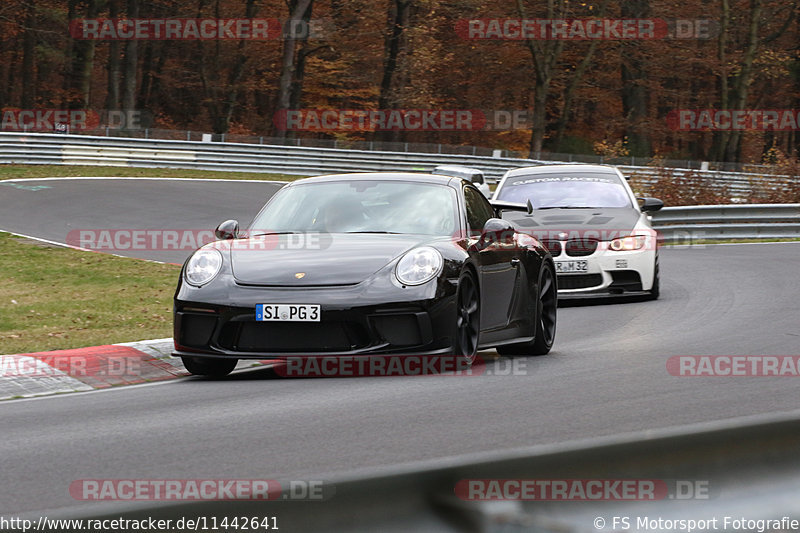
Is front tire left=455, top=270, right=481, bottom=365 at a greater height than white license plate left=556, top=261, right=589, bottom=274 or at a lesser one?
greater

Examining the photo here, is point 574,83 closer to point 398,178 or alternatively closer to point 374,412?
point 398,178

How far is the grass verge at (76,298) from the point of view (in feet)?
34.0

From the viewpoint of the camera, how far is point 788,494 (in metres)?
3.43

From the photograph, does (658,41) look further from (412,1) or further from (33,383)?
(33,383)

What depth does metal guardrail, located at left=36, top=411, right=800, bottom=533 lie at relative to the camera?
2.75 meters

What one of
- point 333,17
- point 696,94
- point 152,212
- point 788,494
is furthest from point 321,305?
point 696,94

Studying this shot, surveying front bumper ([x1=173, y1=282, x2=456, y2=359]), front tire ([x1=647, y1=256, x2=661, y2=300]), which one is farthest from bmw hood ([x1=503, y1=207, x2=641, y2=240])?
front bumper ([x1=173, y1=282, x2=456, y2=359])

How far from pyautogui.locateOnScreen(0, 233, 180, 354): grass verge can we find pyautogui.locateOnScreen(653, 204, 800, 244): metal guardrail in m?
11.3

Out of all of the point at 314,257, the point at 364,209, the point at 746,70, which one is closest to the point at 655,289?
the point at 364,209

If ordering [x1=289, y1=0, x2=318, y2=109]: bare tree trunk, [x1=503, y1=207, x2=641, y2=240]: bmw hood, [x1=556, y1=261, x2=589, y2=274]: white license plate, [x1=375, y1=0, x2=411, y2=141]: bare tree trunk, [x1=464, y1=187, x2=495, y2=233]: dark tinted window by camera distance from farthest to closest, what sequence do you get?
[x1=289, y1=0, x2=318, y2=109]: bare tree trunk → [x1=375, y1=0, x2=411, y2=141]: bare tree trunk → [x1=503, y1=207, x2=641, y2=240]: bmw hood → [x1=556, y1=261, x2=589, y2=274]: white license plate → [x1=464, y1=187, x2=495, y2=233]: dark tinted window

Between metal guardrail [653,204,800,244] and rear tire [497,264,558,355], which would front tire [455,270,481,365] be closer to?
rear tire [497,264,558,355]

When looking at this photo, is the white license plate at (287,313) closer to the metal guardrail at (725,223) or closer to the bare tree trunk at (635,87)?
the metal guardrail at (725,223)

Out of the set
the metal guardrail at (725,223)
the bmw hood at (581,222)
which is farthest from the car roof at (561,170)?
the metal guardrail at (725,223)

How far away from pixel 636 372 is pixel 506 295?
1258mm
